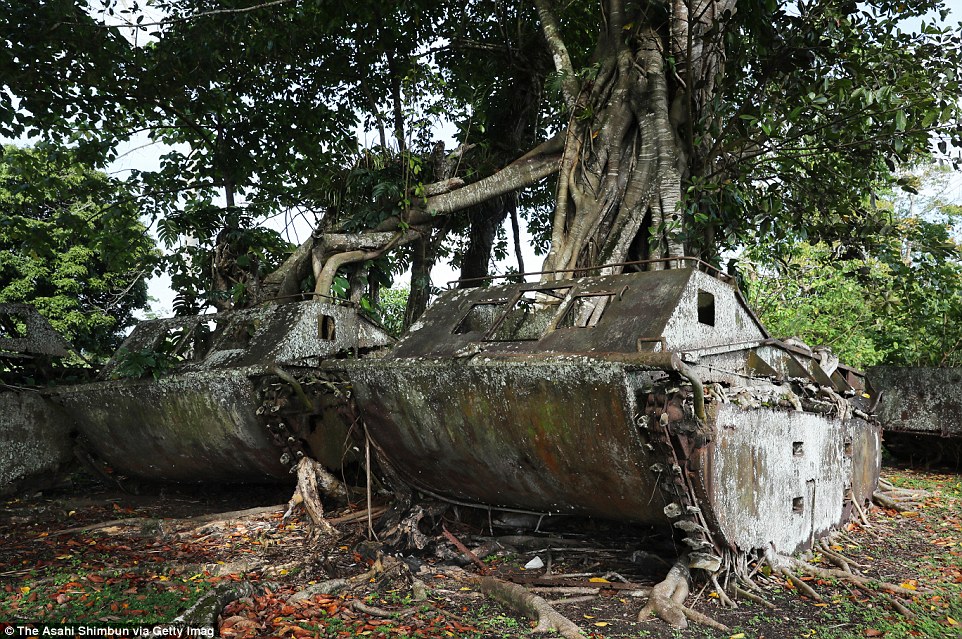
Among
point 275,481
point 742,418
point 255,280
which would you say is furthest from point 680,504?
point 255,280

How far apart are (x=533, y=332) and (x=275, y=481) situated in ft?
11.3

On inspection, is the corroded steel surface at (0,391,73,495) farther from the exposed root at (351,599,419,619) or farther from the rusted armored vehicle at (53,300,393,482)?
the exposed root at (351,599,419,619)

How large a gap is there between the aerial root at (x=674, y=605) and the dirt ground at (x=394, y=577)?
8 cm

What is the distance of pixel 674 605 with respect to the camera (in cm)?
501

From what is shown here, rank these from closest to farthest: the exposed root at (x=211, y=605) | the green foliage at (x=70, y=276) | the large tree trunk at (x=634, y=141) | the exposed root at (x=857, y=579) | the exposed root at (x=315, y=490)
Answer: the exposed root at (x=211, y=605) < the exposed root at (x=857, y=579) < the exposed root at (x=315, y=490) < the large tree trunk at (x=634, y=141) < the green foliage at (x=70, y=276)

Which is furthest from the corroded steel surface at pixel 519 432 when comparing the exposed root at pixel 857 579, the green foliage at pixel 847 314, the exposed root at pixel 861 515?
the green foliage at pixel 847 314

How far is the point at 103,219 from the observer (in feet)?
40.9

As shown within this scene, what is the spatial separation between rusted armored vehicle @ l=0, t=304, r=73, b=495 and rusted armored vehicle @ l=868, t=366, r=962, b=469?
11.4 metres

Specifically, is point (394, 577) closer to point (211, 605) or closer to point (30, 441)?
point (211, 605)

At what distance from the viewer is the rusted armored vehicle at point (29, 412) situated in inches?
326

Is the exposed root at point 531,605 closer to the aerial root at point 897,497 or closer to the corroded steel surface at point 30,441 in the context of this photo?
the corroded steel surface at point 30,441

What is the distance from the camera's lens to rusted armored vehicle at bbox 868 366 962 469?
1207cm

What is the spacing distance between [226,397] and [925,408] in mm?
10848

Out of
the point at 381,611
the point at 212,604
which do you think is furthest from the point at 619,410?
the point at 212,604
